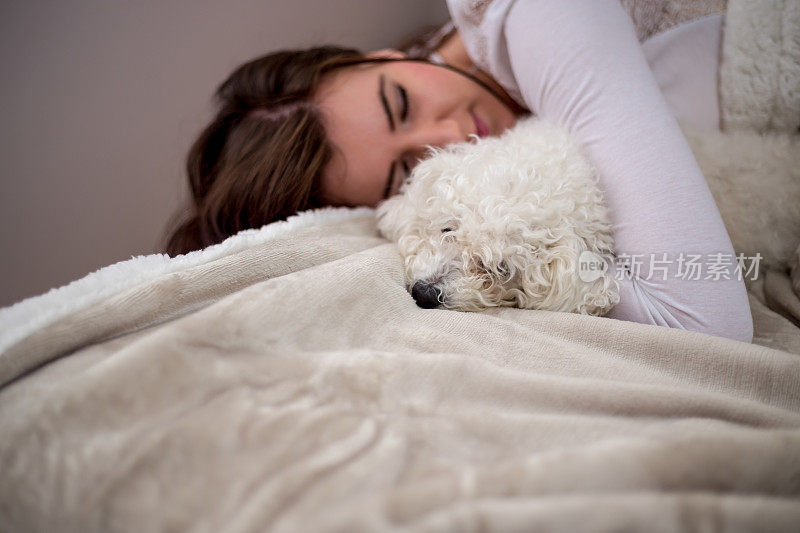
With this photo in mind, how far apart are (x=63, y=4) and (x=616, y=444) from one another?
1.50 m

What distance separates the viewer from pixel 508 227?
80cm

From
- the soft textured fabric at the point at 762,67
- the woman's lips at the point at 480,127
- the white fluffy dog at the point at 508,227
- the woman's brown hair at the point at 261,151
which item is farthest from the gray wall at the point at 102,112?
the soft textured fabric at the point at 762,67

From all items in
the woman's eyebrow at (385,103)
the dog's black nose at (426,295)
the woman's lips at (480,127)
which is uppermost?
the woman's eyebrow at (385,103)

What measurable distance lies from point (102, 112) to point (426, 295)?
3.58 ft

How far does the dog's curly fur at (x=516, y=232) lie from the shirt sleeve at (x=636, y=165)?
44 millimetres

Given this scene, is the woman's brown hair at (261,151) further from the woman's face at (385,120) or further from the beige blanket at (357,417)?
the beige blanket at (357,417)

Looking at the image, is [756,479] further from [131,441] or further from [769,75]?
[769,75]

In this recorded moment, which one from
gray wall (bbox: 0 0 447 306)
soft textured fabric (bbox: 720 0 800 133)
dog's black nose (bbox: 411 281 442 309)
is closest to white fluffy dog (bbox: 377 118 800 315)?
dog's black nose (bbox: 411 281 442 309)

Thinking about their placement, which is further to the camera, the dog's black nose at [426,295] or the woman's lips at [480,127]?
the woman's lips at [480,127]

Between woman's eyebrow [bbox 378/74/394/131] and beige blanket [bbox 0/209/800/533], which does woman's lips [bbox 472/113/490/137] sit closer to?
woman's eyebrow [bbox 378/74/394/131]

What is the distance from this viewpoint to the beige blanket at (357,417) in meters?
0.37

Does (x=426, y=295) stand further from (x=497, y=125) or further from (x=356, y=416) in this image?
(x=497, y=125)

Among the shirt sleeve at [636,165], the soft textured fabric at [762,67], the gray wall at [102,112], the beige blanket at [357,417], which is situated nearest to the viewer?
the beige blanket at [357,417]

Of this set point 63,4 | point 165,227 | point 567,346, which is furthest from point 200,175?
point 567,346
